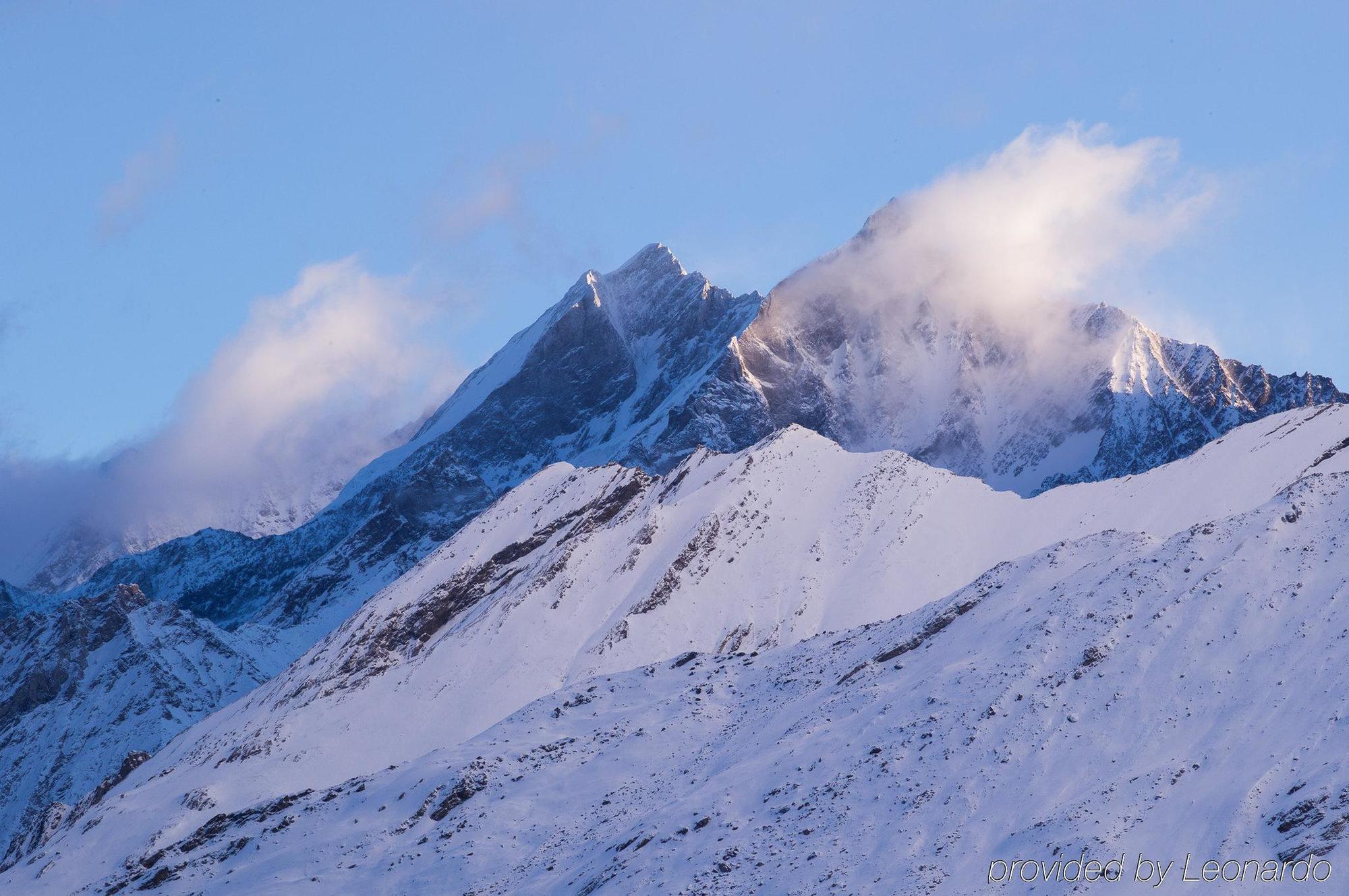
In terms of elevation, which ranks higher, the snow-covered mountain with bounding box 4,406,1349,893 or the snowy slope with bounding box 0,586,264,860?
the snowy slope with bounding box 0,586,264,860

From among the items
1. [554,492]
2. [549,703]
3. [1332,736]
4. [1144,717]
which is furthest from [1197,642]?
[554,492]

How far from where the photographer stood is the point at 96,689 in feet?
590

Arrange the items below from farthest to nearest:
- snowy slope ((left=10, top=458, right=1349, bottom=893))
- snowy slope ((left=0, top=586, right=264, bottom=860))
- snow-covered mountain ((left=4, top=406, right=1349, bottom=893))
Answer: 1. snowy slope ((left=0, top=586, right=264, bottom=860))
2. snow-covered mountain ((left=4, top=406, right=1349, bottom=893))
3. snowy slope ((left=10, top=458, right=1349, bottom=893))

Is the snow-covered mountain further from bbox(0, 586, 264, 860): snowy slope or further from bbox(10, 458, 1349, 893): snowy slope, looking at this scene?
bbox(0, 586, 264, 860): snowy slope

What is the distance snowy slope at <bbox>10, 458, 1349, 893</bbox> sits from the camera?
44406mm

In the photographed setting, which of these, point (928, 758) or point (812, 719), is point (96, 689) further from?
point (928, 758)

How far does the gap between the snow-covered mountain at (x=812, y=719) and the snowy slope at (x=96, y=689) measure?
54058 mm

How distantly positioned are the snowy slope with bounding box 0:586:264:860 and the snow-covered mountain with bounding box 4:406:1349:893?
177 ft

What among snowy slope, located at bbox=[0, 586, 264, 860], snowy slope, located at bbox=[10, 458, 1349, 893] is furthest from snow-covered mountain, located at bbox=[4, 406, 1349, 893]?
snowy slope, located at bbox=[0, 586, 264, 860]

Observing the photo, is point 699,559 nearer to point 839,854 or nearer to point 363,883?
point 363,883

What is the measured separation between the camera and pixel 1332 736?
147 feet

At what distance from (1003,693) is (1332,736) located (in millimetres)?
12638

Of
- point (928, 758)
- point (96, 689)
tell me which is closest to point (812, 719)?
point (928, 758)

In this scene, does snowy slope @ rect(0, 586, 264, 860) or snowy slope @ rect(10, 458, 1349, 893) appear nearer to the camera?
snowy slope @ rect(10, 458, 1349, 893)
